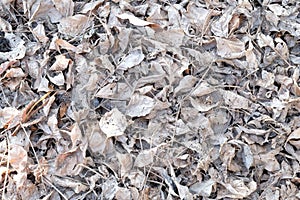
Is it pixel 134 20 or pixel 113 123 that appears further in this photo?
pixel 134 20

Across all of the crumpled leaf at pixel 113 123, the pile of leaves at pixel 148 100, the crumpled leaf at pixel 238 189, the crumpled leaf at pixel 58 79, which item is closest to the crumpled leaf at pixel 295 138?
the pile of leaves at pixel 148 100

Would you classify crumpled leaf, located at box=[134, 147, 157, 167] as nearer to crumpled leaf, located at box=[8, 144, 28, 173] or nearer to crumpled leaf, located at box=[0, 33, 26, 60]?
crumpled leaf, located at box=[8, 144, 28, 173]

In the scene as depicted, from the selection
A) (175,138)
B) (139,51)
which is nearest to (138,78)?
(139,51)

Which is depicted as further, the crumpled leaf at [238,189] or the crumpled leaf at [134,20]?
the crumpled leaf at [134,20]

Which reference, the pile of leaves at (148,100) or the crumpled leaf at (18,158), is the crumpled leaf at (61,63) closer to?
the pile of leaves at (148,100)

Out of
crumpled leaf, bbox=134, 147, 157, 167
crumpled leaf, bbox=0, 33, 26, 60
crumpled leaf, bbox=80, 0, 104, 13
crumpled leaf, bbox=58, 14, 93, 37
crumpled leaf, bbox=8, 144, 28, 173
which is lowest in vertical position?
crumpled leaf, bbox=134, 147, 157, 167

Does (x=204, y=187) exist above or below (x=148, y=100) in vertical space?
below

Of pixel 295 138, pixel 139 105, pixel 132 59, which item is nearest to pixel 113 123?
pixel 139 105

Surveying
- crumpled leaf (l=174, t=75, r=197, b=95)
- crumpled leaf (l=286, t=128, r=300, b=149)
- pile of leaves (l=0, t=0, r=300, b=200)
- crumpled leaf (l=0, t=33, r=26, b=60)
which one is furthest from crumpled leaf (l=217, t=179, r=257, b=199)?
crumpled leaf (l=0, t=33, r=26, b=60)

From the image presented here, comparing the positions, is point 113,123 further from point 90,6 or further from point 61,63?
point 90,6
